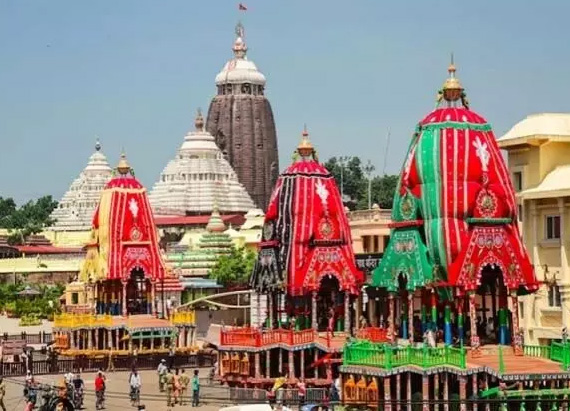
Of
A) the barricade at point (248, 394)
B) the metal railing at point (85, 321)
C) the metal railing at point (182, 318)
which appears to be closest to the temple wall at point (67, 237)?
the metal railing at point (85, 321)

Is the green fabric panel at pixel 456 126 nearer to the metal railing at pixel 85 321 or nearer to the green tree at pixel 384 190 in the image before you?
the metal railing at pixel 85 321

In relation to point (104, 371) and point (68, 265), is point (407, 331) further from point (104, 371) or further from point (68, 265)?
point (68, 265)

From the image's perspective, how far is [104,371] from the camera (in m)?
56.0

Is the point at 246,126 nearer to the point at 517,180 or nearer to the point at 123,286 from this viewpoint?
the point at 123,286

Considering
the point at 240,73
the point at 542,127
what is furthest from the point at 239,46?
the point at 542,127

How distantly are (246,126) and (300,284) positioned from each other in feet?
257

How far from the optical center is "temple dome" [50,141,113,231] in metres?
122

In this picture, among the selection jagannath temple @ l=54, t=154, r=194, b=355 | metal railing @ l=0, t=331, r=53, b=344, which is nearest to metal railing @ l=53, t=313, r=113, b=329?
jagannath temple @ l=54, t=154, r=194, b=355

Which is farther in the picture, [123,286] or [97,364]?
[123,286]

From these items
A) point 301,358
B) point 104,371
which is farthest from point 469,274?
point 104,371

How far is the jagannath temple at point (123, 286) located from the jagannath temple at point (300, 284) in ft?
39.4

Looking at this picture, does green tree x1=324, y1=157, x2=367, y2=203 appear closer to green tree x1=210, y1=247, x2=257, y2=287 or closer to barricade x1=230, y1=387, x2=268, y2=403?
green tree x1=210, y1=247, x2=257, y2=287

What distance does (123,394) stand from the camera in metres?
47.3

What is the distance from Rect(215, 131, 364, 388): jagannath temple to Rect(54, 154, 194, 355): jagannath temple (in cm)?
1200
